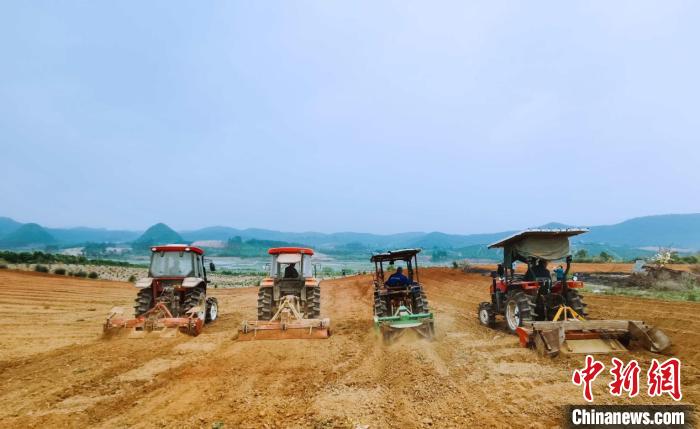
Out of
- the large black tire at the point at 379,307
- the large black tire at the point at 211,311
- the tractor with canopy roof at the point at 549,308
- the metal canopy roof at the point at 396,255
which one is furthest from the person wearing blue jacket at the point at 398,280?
the large black tire at the point at 211,311

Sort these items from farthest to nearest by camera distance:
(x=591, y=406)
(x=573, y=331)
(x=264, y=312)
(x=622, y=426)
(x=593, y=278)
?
(x=593, y=278), (x=264, y=312), (x=573, y=331), (x=591, y=406), (x=622, y=426)

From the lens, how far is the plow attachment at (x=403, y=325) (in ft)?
28.9

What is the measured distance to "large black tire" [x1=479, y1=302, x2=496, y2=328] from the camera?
36.3 ft

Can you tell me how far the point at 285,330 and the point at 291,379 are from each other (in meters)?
3.02

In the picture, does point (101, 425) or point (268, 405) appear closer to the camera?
point (101, 425)

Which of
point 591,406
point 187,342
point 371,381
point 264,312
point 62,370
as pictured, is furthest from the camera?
point 264,312

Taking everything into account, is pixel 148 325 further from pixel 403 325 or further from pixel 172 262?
pixel 403 325

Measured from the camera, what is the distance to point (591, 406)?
5000mm

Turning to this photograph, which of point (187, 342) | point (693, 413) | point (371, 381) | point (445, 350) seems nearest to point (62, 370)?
point (187, 342)

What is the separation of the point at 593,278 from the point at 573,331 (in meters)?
19.6

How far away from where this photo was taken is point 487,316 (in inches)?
440

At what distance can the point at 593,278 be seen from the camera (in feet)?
79.6

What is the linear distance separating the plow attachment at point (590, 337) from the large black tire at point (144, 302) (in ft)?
32.2

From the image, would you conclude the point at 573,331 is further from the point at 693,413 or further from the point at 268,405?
the point at 268,405
